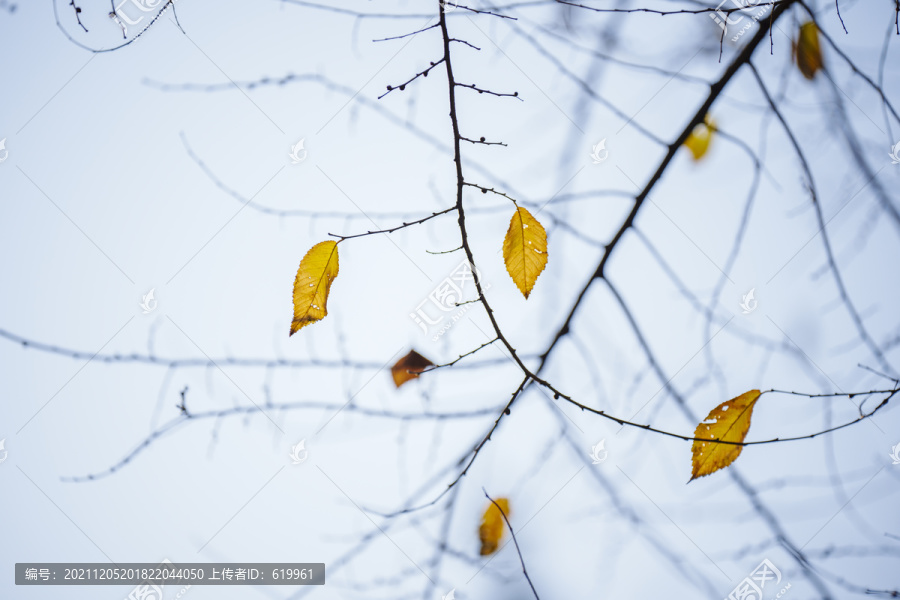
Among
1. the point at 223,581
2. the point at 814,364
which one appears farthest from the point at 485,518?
the point at 814,364

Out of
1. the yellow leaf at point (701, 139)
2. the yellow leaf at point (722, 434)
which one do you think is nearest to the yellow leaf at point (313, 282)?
the yellow leaf at point (722, 434)

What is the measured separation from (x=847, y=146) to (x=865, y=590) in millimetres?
2259

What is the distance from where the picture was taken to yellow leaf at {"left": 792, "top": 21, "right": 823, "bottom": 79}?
2039 millimetres

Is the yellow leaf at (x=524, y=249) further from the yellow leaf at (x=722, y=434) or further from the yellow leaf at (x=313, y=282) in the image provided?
the yellow leaf at (x=722, y=434)

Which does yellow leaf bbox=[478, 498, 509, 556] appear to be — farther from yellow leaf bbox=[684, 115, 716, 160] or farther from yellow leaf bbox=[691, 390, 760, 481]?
yellow leaf bbox=[684, 115, 716, 160]

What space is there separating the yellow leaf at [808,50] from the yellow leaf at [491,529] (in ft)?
8.25

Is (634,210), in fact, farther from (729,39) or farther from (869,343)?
(869,343)

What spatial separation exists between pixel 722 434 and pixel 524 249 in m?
1.00

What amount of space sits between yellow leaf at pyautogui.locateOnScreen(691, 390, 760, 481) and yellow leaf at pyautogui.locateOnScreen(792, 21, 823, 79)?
1.59m

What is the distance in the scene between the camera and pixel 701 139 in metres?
2.04

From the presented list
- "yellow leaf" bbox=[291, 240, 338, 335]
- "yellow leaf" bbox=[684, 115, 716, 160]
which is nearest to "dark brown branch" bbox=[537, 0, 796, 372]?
"yellow leaf" bbox=[684, 115, 716, 160]

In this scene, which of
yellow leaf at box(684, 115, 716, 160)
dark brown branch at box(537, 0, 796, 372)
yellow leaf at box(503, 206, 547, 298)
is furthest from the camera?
yellow leaf at box(684, 115, 716, 160)

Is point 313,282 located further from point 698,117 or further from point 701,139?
point 701,139

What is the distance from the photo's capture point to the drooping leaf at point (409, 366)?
203cm
